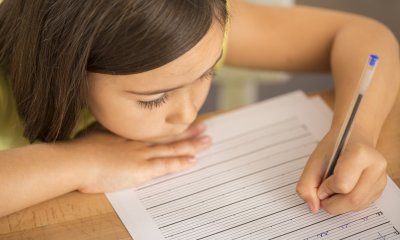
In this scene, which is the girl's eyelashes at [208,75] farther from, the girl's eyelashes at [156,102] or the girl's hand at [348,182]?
the girl's hand at [348,182]

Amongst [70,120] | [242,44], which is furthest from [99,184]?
[242,44]

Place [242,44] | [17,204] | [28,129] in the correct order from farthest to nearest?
[242,44], [28,129], [17,204]

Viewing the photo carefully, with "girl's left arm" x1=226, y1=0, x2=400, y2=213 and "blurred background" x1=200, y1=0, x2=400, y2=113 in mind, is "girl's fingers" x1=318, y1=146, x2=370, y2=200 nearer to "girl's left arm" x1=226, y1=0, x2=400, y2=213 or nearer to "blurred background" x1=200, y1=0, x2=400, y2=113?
"girl's left arm" x1=226, y1=0, x2=400, y2=213

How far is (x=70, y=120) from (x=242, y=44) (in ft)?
1.07

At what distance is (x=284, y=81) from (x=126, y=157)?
90 centimetres

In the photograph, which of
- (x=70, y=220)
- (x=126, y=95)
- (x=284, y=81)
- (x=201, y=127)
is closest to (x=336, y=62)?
(x=201, y=127)

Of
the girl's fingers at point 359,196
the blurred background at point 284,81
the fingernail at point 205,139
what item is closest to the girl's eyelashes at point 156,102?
the fingernail at point 205,139

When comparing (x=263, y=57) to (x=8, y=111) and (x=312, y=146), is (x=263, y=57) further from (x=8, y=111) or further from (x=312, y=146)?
(x=8, y=111)

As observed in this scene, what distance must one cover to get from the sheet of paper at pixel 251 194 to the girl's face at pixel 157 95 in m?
0.07

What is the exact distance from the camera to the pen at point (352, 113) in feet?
1.81

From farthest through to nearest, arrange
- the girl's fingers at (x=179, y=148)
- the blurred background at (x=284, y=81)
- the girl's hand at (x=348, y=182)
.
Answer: the blurred background at (x=284, y=81) → the girl's fingers at (x=179, y=148) → the girl's hand at (x=348, y=182)

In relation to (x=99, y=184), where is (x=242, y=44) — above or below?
above

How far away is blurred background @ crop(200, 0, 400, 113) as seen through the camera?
1.31 metres

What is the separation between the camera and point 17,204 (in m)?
0.70
